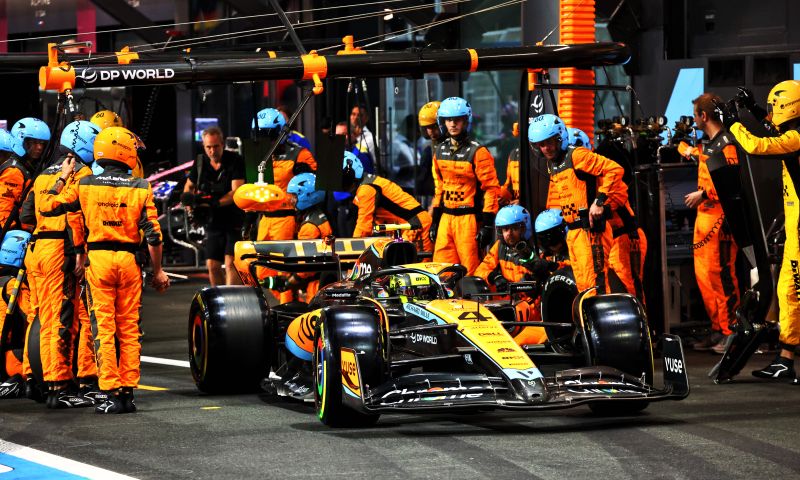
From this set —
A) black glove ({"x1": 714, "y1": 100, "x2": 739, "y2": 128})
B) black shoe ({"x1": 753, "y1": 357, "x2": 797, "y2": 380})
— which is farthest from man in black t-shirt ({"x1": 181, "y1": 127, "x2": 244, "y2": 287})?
black shoe ({"x1": 753, "y1": 357, "x2": 797, "y2": 380})

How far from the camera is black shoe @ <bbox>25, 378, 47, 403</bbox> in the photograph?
10.8 metres

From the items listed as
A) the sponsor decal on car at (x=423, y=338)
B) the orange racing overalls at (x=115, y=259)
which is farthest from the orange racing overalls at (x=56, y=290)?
the sponsor decal on car at (x=423, y=338)

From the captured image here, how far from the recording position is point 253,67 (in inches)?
453

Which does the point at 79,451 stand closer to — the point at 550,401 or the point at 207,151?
the point at 550,401

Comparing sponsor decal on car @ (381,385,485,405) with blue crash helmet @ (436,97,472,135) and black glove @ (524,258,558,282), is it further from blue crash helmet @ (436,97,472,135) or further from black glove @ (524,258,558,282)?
blue crash helmet @ (436,97,472,135)

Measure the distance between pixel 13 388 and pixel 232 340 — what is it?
186 centimetres

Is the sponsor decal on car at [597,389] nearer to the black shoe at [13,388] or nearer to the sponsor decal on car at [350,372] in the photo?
the sponsor decal on car at [350,372]

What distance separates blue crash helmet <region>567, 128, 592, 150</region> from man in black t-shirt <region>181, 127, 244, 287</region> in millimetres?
3810

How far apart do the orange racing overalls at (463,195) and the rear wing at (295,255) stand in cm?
183

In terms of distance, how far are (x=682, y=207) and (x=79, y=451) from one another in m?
7.69

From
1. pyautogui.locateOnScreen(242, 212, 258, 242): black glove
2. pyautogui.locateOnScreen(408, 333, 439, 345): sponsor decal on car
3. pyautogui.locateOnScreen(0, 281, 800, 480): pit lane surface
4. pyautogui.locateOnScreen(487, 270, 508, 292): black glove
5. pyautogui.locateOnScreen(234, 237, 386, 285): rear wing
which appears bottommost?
pyautogui.locateOnScreen(0, 281, 800, 480): pit lane surface

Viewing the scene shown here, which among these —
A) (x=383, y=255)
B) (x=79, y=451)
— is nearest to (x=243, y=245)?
(x=383, y=255)

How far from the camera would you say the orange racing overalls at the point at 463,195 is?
13609mm

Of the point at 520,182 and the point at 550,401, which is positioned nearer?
the point at 550,401
